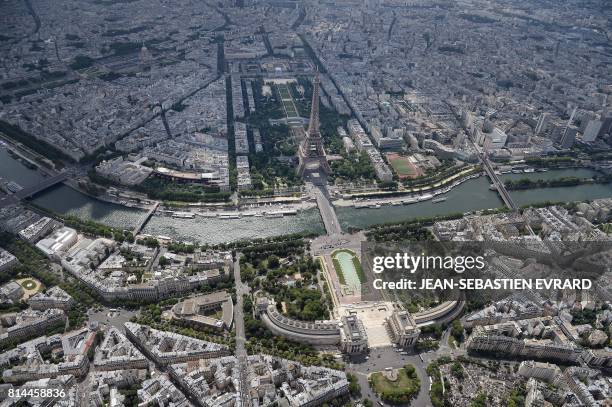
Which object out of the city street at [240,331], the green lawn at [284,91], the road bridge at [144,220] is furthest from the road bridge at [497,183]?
the road bridge at [144,220]

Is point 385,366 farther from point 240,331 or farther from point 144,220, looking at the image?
point 144,220

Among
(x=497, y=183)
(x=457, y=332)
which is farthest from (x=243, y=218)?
(x=497, y=183)

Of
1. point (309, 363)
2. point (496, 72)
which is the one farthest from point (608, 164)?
point (309, 363)

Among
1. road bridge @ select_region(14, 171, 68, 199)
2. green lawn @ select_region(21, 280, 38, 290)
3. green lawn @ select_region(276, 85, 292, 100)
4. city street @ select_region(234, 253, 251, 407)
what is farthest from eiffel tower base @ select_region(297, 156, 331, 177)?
green lawn @ select_region(21, 280, 38, 290)

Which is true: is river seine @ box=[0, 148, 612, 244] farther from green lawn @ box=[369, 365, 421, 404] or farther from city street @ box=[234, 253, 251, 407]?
green lawn @ box=[369, 365, 421, 404]

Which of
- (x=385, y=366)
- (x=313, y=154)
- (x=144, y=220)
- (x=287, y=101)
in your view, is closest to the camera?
(x=385, y=366)

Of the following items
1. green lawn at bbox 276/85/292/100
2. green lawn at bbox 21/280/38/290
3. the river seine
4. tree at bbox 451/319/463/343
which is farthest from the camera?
green lawn at bbox 276/85/292/100
